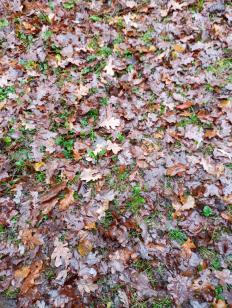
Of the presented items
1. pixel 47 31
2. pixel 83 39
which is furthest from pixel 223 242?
pixel 47 31

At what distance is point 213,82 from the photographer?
4.79 m

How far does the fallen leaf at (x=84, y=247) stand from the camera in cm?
369

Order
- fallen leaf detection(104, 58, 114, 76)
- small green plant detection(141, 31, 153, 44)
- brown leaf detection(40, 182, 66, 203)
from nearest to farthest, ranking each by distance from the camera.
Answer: brown leaf detection(40, 182, 66, 203), fallen leaf detection(104, 58, 114, 76), small green plant detection(141, 31, 153, 44)

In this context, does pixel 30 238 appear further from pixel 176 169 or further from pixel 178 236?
pixel 176 169

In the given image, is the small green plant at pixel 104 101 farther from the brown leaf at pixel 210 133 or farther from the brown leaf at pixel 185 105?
the brown leaf at pixel 210 133

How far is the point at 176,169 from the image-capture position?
13.6 feet

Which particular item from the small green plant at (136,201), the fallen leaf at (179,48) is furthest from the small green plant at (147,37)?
the small green plant at (136,201)

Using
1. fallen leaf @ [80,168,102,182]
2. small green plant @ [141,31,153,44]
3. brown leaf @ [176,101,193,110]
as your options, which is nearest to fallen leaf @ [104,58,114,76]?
small green plant @ [141,31,153,44]

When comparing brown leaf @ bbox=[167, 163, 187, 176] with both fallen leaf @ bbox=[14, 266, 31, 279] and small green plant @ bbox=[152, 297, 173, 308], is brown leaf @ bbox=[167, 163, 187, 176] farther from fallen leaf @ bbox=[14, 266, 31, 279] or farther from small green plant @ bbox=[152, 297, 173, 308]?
fallen leaf @ bbox=[14, 266, 31, 279]

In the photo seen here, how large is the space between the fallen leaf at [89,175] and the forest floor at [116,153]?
13 millimetres

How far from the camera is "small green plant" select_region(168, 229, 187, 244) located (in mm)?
3713

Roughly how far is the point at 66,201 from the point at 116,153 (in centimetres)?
89

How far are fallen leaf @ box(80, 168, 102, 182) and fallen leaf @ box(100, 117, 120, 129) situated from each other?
0.69 m

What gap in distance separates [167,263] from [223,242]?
0.67 meters
